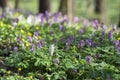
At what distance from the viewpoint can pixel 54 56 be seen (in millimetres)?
5793

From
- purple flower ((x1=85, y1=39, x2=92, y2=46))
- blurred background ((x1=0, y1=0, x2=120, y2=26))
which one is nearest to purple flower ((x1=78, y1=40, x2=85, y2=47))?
purple flower ((x1=85, y1=39, x2=92, y2=46))

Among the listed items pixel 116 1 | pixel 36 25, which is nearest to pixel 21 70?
pixel 36 25

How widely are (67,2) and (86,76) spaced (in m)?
8.89

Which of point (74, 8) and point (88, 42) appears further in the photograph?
point (74, 8)

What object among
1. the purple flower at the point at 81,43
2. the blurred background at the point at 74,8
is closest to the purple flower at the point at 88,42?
the purple flower at the point at 81,43

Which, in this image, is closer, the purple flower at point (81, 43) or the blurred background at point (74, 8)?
the purple flower at point (81, 43)

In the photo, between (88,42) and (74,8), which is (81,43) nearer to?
(88,42)

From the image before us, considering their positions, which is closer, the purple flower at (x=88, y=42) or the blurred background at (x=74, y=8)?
the purple flower at (x=88, y=42)

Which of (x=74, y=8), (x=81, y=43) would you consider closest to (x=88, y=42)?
(x=81, y=43)

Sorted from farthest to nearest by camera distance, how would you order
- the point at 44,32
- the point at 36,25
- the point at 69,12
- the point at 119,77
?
the point at 69,12
the point at 36,25
the point at 44,32
the point at 119,77

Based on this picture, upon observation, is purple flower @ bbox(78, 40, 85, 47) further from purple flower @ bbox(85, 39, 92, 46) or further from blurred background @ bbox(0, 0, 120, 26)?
blurred background @ bbox(0, 0, 120, 26)

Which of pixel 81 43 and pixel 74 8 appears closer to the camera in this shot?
pixel 81 43

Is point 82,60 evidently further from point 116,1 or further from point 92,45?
point 116,1

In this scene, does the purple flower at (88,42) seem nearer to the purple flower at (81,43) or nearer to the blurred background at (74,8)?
the purple flower at (81,43)
